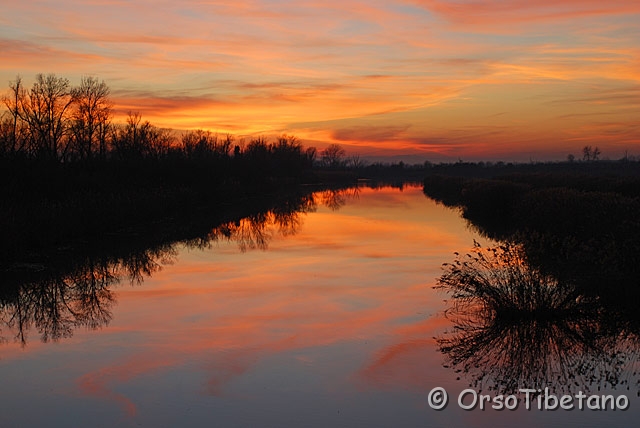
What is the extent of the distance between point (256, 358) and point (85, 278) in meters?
8.49

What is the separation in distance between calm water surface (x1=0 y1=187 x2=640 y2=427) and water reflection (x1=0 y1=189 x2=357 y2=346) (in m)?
0.22

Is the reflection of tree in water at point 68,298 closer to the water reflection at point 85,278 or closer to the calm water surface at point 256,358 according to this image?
the water reflection at point 85,278

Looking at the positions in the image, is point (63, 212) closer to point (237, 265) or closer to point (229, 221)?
point (237, 265)

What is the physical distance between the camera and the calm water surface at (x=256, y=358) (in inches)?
286

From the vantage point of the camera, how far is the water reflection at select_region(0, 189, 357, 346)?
11.9 meters

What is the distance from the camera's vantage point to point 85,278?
16.2 m

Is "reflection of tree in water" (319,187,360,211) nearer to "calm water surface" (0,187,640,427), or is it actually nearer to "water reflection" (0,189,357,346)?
"water reflection" (0,189,357,346)

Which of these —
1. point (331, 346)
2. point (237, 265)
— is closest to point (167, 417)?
point (331, 346)

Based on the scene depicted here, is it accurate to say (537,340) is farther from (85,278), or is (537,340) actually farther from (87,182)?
(87,182)

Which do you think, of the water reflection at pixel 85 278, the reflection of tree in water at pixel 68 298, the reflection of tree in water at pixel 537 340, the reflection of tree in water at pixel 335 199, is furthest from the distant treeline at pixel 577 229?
the reflection of tree in water at pixel 335 199

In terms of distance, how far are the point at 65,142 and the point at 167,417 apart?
49.3m

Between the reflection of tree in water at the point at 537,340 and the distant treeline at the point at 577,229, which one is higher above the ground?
the distant treeline at the point at 577,229

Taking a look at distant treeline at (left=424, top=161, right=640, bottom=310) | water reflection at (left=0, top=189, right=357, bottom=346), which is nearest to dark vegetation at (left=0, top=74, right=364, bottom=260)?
water reflection at (left=0, top=189, right=357, bottom=346)

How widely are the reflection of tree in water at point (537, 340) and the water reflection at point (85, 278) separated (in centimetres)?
668
